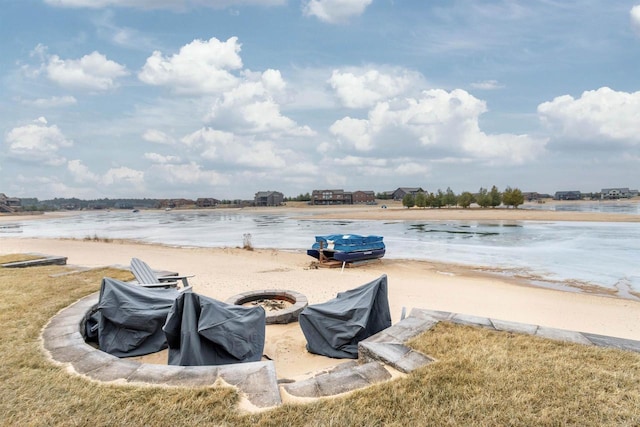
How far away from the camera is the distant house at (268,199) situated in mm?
137750

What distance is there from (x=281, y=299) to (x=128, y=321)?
4.26 metres

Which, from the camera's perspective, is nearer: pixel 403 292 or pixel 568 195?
pixel 403 292

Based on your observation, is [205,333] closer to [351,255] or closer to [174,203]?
[351,255]

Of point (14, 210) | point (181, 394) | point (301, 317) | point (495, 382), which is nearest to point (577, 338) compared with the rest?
point (495, 382)

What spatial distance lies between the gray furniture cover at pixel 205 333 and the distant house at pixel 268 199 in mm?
133969

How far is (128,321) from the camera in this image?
220 inches

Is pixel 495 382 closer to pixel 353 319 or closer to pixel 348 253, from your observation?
pixel 353 319

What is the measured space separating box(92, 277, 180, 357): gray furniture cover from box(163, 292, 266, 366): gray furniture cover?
1242 mm

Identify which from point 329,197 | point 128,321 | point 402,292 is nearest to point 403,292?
point 402,292

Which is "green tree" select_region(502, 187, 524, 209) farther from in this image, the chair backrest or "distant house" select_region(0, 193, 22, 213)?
"distant house" select_region(0, 193, 22, 213)

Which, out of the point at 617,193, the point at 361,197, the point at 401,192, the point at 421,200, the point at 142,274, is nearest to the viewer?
the point at 142,274

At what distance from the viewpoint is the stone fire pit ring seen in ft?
24.7

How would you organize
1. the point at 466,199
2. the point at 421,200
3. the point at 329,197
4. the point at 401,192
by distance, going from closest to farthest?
the point at 466,199 → the point at 421,200 → the point at 329,197 → the point at 401,192

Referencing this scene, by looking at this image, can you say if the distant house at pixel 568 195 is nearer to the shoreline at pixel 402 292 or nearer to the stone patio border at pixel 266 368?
the shoreline at pixel 402 292
